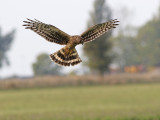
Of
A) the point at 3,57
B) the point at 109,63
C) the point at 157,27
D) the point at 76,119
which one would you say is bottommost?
the point at 76,119

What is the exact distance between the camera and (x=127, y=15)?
105 metres

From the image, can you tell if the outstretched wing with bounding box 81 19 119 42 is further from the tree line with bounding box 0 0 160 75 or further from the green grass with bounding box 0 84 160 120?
the tree line with bounding box 0 0 160 75

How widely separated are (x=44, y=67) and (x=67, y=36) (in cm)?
8664

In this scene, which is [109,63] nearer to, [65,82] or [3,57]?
[65,82]

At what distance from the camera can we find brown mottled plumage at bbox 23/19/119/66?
891 centimetres

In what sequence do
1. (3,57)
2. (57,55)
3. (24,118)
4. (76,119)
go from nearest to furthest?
(57,55)
(76,119)
(24,118)
(3,57)

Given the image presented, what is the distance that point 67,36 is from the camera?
909 centimetres

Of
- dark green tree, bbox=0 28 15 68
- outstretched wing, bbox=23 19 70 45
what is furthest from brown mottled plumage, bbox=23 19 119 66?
dark green tree, bbox=0 28 15 68

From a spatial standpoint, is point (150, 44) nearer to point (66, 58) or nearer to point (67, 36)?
point (66, 58)

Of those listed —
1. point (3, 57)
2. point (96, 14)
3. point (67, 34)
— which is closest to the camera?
point (67, 34)

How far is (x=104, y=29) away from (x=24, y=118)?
43.9 ft

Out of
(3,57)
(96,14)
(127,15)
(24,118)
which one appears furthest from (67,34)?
(127,15)

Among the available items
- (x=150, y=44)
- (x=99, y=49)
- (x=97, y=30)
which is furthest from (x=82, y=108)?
(x=150, y=44)

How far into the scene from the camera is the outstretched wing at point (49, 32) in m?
9.14
